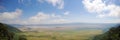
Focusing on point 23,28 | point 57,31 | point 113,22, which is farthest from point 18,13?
point 113,22

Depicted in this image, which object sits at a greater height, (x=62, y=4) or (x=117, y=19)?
(x=62, y=4)

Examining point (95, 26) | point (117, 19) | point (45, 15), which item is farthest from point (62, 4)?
point (117, 19)

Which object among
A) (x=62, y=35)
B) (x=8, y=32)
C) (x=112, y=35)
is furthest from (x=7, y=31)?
(x=112, y=35)

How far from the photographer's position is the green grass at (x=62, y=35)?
4273mm

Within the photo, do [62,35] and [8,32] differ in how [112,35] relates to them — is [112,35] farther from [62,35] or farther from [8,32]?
[8,32]

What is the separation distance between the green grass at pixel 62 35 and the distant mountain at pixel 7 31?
0.58ft

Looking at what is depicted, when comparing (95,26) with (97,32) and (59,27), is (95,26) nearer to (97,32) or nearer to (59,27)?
(97,32)

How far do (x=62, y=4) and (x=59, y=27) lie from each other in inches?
14.8

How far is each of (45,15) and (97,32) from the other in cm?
88

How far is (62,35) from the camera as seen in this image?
430cm

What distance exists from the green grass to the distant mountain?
7.0 inches

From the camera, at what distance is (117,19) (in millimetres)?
4242

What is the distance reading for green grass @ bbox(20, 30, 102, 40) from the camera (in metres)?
4.27

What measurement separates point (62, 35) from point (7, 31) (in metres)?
0.90
